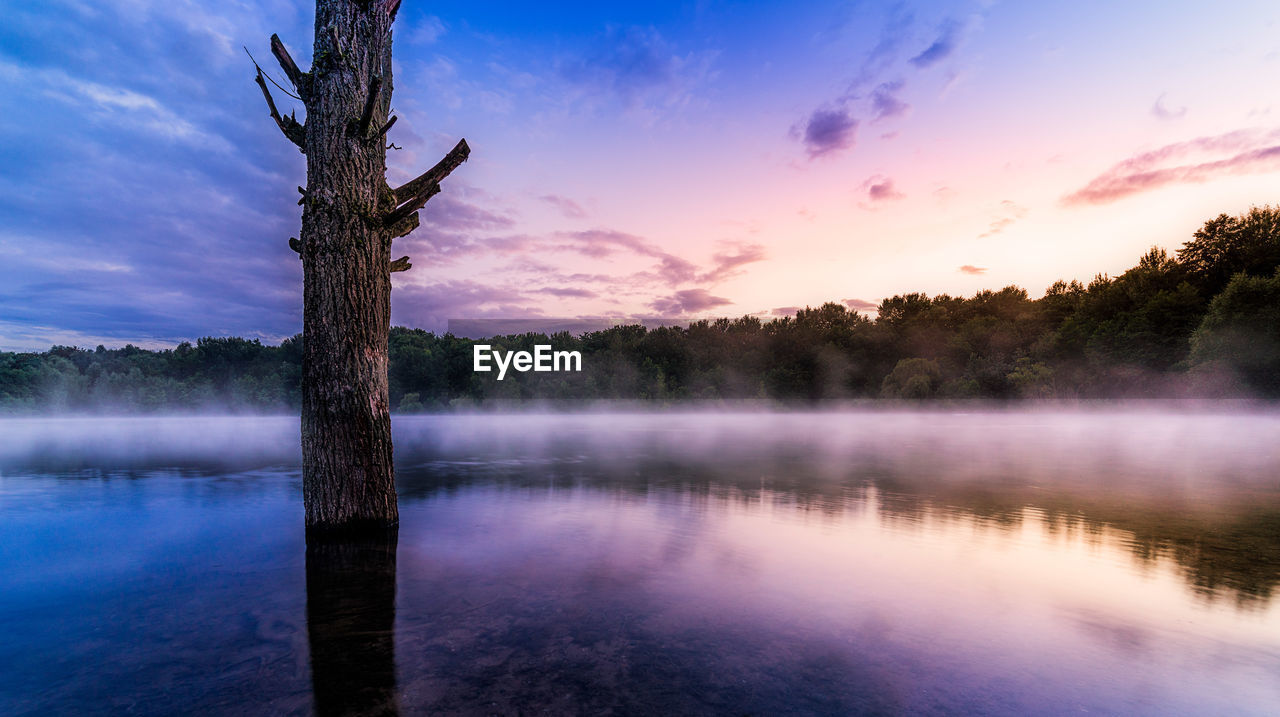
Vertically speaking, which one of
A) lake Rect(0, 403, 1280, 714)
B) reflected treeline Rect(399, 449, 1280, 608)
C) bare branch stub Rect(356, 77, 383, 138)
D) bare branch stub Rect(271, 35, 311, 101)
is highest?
bare branch stub Rect(271, 35, 311, 101)

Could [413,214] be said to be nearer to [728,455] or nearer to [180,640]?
[180,640]

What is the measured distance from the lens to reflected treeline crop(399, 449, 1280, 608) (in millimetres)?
6645

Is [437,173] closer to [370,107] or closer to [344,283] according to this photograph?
[370,107]

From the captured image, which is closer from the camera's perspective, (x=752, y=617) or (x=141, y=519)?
(x=752, y=617)

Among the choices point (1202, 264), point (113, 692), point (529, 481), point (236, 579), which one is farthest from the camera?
point (1202, 264)

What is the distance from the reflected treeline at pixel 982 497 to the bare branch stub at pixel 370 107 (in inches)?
284

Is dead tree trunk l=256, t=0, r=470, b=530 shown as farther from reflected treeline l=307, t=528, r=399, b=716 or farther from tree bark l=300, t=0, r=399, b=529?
reflected treeline l=307, t=528, r=399, b=716

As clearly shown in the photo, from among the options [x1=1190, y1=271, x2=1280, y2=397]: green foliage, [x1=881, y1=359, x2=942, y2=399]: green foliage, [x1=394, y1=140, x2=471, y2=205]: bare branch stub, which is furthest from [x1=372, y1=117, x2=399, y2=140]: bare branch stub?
[x1=881, y1=359, x2=942, y2=399]: green foliage

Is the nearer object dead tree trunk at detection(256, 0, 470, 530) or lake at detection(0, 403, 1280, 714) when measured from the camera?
lake at detection(0, 403, 1280, 714)

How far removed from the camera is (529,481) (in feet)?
44.7

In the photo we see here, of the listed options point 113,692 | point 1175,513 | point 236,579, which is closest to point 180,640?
point 113,692

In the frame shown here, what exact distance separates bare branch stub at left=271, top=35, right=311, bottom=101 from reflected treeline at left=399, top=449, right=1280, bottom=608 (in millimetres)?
7527

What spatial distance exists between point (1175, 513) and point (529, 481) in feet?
41.2

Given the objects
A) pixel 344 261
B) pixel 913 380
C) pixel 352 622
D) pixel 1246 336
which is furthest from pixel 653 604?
pixel 913 380
